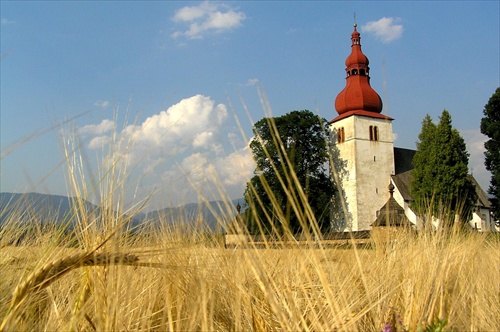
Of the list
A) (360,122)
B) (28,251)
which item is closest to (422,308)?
(28,251)

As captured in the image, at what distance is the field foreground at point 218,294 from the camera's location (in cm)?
122

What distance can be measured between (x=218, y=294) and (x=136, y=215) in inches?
17.9

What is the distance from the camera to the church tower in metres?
42.0

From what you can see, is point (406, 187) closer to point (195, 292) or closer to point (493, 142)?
point (493, 142)

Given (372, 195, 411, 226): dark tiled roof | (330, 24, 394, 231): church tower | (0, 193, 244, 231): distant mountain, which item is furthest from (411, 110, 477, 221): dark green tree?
(0, 193, 244, 231): distant mountain

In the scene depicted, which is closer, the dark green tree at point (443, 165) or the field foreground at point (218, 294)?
the field foreground at point (218, 294)

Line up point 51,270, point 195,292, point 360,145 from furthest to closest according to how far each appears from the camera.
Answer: point 360,145, point 195,292, point 51,270

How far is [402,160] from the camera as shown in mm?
47812

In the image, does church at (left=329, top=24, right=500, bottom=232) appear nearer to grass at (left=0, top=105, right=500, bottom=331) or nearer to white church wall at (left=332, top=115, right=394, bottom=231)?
white church wall at (left=332, top=115, right=394, bottom=231)

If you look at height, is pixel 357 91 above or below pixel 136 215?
above

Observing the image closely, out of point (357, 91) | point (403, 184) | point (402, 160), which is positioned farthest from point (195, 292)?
point (402, 160)

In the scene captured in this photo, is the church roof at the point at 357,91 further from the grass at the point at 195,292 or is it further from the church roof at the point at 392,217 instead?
the grass at the point at 195,292

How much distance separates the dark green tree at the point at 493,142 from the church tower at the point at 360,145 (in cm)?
1202

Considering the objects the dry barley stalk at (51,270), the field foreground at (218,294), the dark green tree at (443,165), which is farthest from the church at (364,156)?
the dry barley stalk at (51,270)
